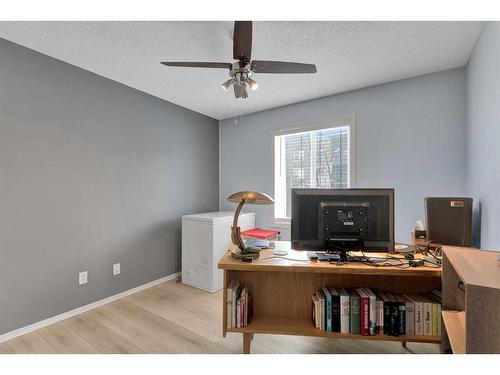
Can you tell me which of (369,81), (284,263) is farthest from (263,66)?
(369,81)

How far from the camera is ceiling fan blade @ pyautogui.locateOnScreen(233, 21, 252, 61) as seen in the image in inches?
57.6

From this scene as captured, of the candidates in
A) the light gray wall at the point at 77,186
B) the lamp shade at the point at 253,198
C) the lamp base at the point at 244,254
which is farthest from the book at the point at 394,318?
the light gray wall at the point at 77,186

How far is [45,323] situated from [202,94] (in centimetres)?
287

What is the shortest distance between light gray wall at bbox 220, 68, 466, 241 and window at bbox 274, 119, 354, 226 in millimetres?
135

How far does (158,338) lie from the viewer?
1.96 m

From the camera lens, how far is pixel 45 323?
2.12 meters

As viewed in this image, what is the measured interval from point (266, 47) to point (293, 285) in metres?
1.94

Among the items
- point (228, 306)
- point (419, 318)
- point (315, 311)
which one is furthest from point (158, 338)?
point (419, 318)

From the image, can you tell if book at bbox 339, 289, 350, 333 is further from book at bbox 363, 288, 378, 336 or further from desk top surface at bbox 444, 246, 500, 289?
desk top surface at bbox 444, 246, 500, 289

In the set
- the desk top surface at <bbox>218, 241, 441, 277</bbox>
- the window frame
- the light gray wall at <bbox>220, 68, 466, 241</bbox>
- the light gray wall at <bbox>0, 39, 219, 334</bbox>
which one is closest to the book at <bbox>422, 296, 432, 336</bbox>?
the desk top surface at <bbox>218, 241, 441, 277</bbox>

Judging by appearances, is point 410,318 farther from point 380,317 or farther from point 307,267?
point 307,267

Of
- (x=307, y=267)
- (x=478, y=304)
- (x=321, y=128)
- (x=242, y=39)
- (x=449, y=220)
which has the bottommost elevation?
(x=307, y=267)

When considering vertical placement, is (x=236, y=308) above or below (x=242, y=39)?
below
